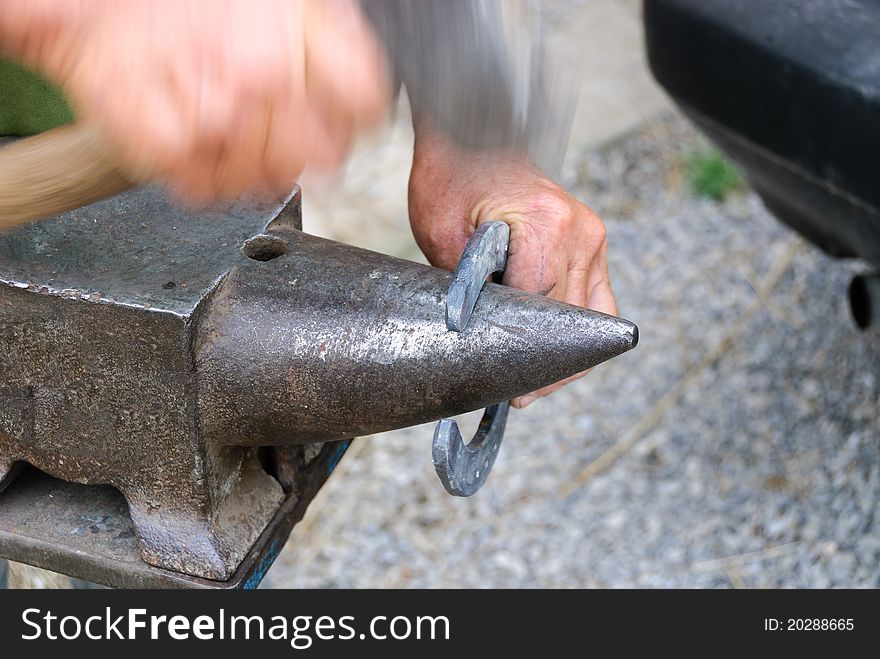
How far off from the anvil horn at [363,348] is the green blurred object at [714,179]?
2373mm

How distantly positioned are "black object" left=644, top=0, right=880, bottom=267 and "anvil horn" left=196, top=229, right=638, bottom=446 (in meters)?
0.94

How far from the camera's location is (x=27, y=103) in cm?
109

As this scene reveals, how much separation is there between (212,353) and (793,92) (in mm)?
1198

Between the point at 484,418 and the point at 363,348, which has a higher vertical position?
the point at 363,348

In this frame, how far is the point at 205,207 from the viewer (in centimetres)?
109

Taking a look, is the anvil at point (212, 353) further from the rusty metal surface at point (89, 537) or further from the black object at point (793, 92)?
the black object at point (793, 92)

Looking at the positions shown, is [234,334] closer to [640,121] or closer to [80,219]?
[80,219]

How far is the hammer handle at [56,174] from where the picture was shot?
2.59 feet

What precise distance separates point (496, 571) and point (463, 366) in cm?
138

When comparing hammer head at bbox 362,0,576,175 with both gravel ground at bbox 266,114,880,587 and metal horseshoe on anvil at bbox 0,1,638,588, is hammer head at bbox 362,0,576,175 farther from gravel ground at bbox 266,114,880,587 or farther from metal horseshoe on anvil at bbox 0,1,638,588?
gravel ground at bbox 266,114,880,587

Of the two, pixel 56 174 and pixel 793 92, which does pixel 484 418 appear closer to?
pixel 56 174

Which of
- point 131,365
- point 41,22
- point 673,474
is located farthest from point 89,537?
point 673,474

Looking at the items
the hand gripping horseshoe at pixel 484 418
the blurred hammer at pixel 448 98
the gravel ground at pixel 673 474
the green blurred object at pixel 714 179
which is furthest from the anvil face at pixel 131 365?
the green blurred object at pixel 714 179

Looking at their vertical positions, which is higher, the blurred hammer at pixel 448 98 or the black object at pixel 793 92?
the blurred hammer at pixel 448 98
